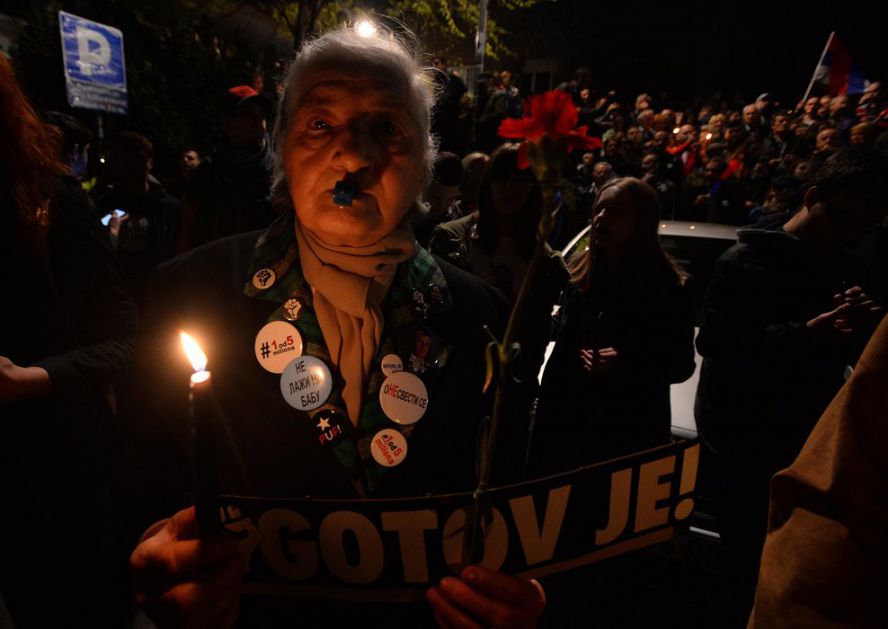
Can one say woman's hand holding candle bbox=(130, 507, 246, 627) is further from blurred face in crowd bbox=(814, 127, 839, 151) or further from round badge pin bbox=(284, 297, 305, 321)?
blurred face in crowd bbox=(814, 127, 839, 151)

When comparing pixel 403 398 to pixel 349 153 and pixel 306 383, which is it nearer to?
pixel 306 383

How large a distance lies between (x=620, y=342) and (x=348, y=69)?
1817mm

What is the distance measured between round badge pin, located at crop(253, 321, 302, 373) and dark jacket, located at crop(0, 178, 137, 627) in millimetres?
851

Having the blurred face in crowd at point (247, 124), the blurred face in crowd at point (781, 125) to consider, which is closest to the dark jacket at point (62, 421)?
the blurred face in crowd at point (247, 124)

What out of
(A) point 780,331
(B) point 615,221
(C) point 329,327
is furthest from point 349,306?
(A) point 780,331

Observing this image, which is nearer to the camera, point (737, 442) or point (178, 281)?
point (178, 281)

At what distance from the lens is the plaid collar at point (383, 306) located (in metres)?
1.09

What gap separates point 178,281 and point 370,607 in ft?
2.71

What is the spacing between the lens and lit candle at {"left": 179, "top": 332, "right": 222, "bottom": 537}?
58 centimetres

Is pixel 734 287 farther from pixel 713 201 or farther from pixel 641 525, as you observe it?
pixel 713 201

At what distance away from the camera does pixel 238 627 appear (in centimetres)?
113

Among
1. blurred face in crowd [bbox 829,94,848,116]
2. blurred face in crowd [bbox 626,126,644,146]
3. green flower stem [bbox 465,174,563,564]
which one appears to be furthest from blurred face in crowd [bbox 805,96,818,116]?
green flower stem [bbox 465,174,563,564]

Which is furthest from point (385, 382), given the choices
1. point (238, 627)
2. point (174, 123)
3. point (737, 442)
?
point (174, 123)

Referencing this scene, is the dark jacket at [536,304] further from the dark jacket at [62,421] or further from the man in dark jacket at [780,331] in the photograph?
the dark jacket at [62,421]
